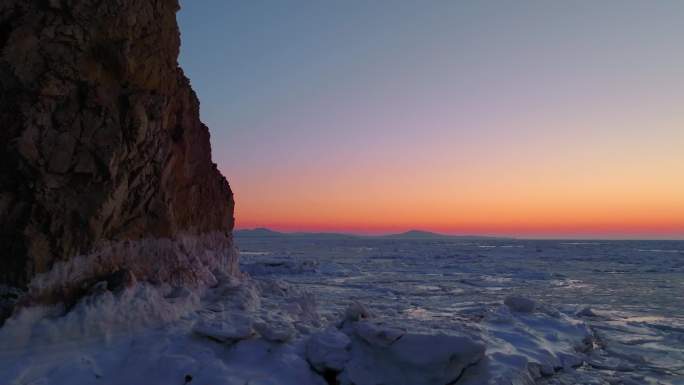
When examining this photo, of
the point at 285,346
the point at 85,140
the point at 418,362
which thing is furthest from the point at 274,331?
the point at 85,140

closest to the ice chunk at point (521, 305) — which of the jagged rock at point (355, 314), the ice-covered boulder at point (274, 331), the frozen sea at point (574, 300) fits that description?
the frozen sea at point (574, 300)

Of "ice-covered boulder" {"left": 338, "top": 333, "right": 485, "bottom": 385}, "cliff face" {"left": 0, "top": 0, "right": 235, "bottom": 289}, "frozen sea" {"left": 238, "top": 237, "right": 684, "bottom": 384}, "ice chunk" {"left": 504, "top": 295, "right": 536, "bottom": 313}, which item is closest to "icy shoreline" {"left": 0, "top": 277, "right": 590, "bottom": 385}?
"ice-covered boulder" {"left": 338, "top": 333, "right": 485, "bottom": 385}

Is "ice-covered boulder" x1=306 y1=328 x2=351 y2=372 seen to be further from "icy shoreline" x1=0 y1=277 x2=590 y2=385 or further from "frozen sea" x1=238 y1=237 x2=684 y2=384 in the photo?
"frozen sea" x1=238 y1=237 x2=684 y2=384

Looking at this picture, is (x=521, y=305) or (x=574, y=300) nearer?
(x=521, y=305)

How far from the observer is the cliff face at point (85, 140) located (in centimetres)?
696

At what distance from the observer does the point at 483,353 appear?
6828 mm

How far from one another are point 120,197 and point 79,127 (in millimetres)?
1281

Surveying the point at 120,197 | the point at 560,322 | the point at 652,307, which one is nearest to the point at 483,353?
the point at 560,322

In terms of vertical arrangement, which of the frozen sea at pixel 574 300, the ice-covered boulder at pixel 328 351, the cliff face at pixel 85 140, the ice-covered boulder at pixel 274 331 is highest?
the cliff face at pixel 85 140

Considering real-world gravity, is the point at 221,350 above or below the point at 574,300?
above

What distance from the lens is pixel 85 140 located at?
745 centimetres

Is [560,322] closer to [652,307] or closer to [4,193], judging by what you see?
[652,307]

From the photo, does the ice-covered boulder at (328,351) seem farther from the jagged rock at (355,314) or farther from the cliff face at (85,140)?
the cliff face at (85,140)

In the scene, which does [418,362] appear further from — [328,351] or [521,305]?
[521,305]
